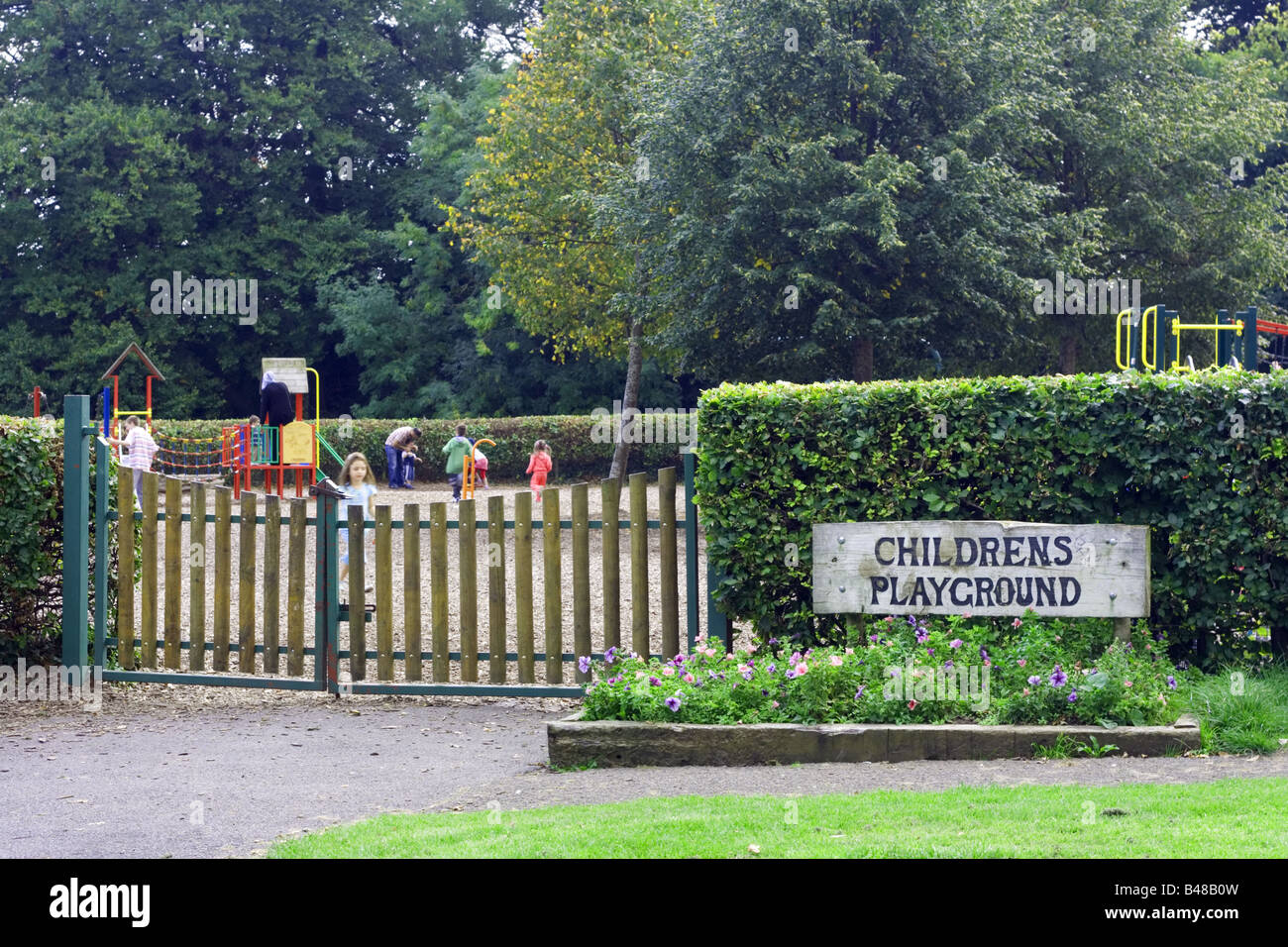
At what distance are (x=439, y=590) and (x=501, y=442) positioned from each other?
91.8 feet

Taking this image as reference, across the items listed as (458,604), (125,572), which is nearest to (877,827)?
(125,572)

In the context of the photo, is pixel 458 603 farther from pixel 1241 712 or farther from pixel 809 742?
pixel 1241 712

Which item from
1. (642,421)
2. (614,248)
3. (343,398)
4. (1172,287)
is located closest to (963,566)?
(614,248)

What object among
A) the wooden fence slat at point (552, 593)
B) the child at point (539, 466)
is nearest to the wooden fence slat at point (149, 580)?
the wooden fence slat at point (552, 593)

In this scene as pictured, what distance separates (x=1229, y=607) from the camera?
8203mm

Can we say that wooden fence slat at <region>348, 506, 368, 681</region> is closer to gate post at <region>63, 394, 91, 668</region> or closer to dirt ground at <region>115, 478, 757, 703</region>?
dirt ground at <region>115, 478, 757, 703</region>

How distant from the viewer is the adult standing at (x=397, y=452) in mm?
33594

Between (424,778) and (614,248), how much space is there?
775 inches

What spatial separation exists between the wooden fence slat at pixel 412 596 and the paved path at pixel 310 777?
48cm

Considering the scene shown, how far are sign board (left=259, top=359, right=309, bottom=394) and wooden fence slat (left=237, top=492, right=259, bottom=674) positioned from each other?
23293 mm

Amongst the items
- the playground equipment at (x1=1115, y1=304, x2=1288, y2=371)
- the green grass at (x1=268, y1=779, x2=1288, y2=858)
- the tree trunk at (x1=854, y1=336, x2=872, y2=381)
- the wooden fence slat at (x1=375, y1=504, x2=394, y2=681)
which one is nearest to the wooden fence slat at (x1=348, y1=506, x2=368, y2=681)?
the wooden fence slat at (x1=375, y1=504, x2=394, y2=681)

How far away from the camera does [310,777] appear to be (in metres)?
7.26

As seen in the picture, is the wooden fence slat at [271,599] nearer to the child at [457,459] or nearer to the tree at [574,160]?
the tree at [574,160]

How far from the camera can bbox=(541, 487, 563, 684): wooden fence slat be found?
885 centimetres
